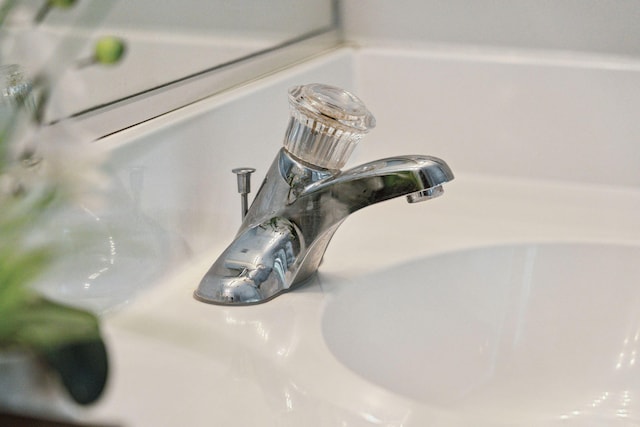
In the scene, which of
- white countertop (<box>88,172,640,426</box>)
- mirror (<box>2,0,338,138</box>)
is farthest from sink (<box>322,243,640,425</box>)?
mirror (<box>2,0,338,138</box>)

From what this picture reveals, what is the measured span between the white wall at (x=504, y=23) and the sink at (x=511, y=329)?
0.94ft

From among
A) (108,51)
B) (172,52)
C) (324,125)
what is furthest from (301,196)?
(108,51)

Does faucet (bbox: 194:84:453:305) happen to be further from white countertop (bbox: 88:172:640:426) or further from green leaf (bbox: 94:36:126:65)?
green leaf (bbox: 94:36:126:65)

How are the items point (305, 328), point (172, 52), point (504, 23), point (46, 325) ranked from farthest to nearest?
point (504, 23) < point (172, 52) < point (305, 328) < point (46, 325)

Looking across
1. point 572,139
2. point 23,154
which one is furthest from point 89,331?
point 572,139

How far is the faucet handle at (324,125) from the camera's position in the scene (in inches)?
21.8

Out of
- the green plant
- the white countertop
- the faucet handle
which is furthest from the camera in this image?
the faucet handle

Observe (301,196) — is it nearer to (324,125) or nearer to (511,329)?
(324,125)

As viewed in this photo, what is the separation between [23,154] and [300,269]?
41 centimetres

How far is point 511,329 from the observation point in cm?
70

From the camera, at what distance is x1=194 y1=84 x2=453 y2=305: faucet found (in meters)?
0.55

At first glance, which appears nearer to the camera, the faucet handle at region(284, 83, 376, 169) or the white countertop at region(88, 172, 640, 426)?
the white countertop at region(88, 172, 640, 426)

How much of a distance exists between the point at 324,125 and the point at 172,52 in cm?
16

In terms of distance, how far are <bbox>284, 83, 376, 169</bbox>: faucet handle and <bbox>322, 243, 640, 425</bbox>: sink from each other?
10 centimetres
